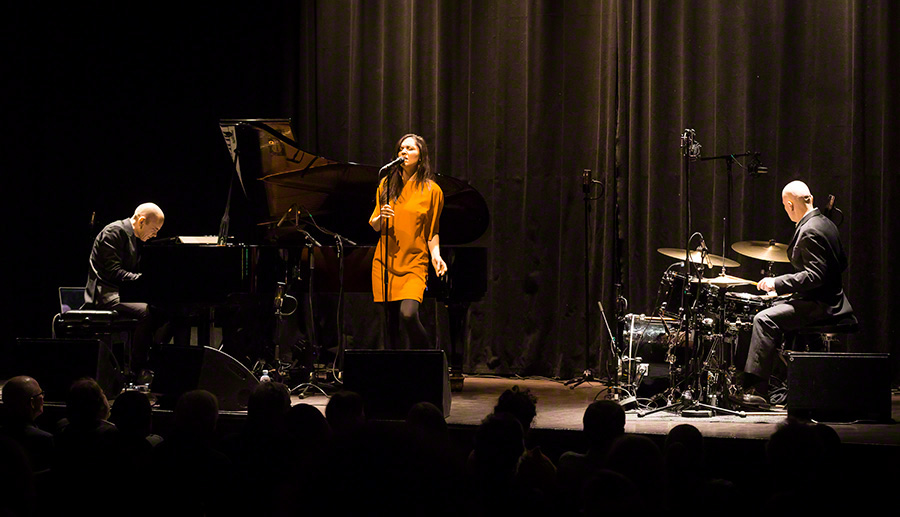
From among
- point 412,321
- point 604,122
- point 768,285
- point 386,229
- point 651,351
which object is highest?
point 604,122

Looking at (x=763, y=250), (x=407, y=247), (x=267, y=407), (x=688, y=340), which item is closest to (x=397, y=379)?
(x=407, y=247)

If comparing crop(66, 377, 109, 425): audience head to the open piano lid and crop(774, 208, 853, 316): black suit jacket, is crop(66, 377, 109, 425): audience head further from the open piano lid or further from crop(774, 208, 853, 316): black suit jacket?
crop(774, 208, 853, 316): black suit jacket

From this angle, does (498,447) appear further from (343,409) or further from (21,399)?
(21,399)

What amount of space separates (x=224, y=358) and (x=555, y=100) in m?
4.35

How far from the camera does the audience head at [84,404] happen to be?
3.40 m

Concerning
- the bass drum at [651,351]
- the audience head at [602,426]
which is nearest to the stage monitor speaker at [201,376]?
the bass drum at [651,351]

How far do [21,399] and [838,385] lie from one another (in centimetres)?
448

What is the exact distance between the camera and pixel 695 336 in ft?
19.4

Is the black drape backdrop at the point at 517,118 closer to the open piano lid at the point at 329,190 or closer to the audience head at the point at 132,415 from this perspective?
the open piano lid at the point at 329,190

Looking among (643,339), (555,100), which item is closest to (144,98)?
(555,100)

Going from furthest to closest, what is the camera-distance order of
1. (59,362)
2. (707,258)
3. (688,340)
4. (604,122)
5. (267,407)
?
(604,122) → (707,258) → (688,340) → (59,362) → (267,407)

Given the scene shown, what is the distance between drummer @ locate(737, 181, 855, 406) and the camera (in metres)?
5.96

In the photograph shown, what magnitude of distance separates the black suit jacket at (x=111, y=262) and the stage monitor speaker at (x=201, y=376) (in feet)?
6.42

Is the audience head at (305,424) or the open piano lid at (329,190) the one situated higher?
the open piano lid at (329,190)
